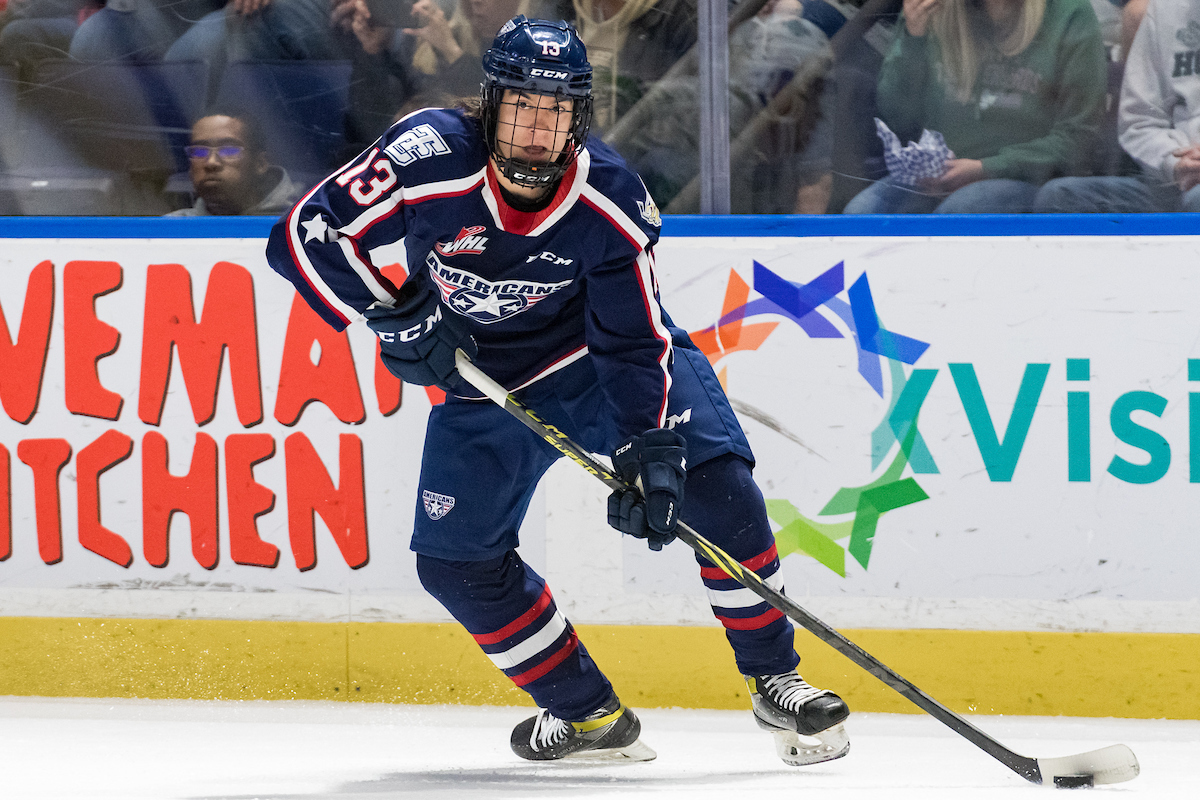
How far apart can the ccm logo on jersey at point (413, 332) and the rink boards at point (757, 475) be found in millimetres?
685

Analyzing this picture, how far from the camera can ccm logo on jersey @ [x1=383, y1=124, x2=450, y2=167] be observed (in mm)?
1796

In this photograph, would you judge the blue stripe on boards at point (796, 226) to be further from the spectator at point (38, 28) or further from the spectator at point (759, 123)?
the spectator at point (38, 28)

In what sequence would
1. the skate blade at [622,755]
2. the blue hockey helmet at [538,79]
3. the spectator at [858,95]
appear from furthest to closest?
the spectator at [858,95] < the skate blade at [622,755] < the blue hockey helmet at [538,79]

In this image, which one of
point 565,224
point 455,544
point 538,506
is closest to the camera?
point 565,224

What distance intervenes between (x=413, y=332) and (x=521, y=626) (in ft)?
1.74

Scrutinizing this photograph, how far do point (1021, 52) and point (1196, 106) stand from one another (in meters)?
0.35

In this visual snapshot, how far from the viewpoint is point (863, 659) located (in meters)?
1.91

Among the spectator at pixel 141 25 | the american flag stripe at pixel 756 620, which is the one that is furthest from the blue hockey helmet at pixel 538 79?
the spectator at pixel 141 25

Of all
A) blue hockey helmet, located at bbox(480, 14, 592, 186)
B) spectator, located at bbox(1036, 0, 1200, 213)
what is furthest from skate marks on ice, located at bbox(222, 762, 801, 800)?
spectator, located at bbox(1036, 0, 1200, 213)

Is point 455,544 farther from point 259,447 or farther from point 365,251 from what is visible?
point 259,447

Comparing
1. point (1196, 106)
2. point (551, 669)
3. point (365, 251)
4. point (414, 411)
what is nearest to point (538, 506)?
point (414, 411)

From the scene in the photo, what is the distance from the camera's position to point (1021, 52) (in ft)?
8.20

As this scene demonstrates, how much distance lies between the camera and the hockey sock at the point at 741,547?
77.5 inches

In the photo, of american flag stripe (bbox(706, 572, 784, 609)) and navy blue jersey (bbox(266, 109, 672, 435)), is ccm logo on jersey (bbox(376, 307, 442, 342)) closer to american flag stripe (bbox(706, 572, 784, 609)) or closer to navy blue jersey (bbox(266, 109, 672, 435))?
navy blue jersey (bbox(266, 109, 672, 435))
